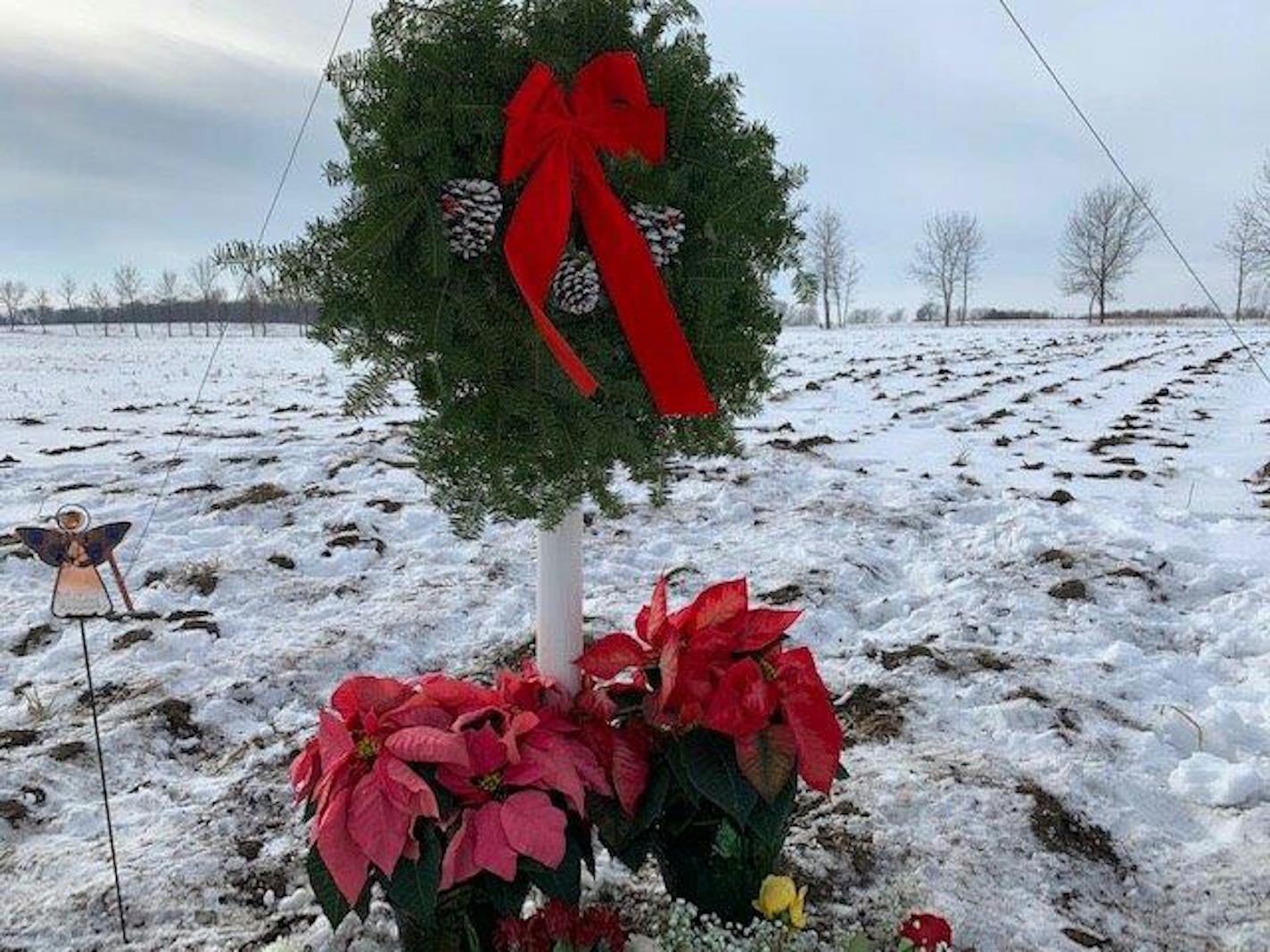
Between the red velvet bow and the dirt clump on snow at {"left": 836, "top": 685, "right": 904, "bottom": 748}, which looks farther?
the dirt clump on snow at {"left": 836, "top": 685, "right": 904, "bottom": 748}

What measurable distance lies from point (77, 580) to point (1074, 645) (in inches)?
125

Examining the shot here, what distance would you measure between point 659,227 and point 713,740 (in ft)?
3.22

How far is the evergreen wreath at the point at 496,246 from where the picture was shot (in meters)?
1.61

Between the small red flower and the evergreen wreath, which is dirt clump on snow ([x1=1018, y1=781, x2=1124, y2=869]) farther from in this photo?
the evergreen wreath

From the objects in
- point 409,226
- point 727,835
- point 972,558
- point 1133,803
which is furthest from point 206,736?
point 972,558

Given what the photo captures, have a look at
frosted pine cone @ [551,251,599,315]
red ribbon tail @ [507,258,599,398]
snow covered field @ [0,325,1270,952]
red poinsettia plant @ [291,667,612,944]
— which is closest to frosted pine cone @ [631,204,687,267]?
frosted pine cone @ [551,251,599,315]

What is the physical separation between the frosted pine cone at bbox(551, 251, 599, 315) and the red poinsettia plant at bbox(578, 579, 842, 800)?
70 centimetres

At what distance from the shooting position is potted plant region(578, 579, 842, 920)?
180 centimetres

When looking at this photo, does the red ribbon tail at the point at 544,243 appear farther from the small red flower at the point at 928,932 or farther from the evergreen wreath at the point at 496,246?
the small red flower at the point at 928,932

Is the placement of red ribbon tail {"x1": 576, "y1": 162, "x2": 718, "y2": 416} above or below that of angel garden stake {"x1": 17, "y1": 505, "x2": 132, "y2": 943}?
above

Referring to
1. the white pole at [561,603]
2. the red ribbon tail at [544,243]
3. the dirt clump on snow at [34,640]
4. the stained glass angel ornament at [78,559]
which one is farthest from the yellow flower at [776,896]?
the dirt clump on snow at [34,640]

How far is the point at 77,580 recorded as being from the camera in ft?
6.93

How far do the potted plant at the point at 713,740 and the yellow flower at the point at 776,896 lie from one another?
0.08 metres

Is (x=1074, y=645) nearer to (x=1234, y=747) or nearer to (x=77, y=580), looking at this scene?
(x=1234, y=747)
